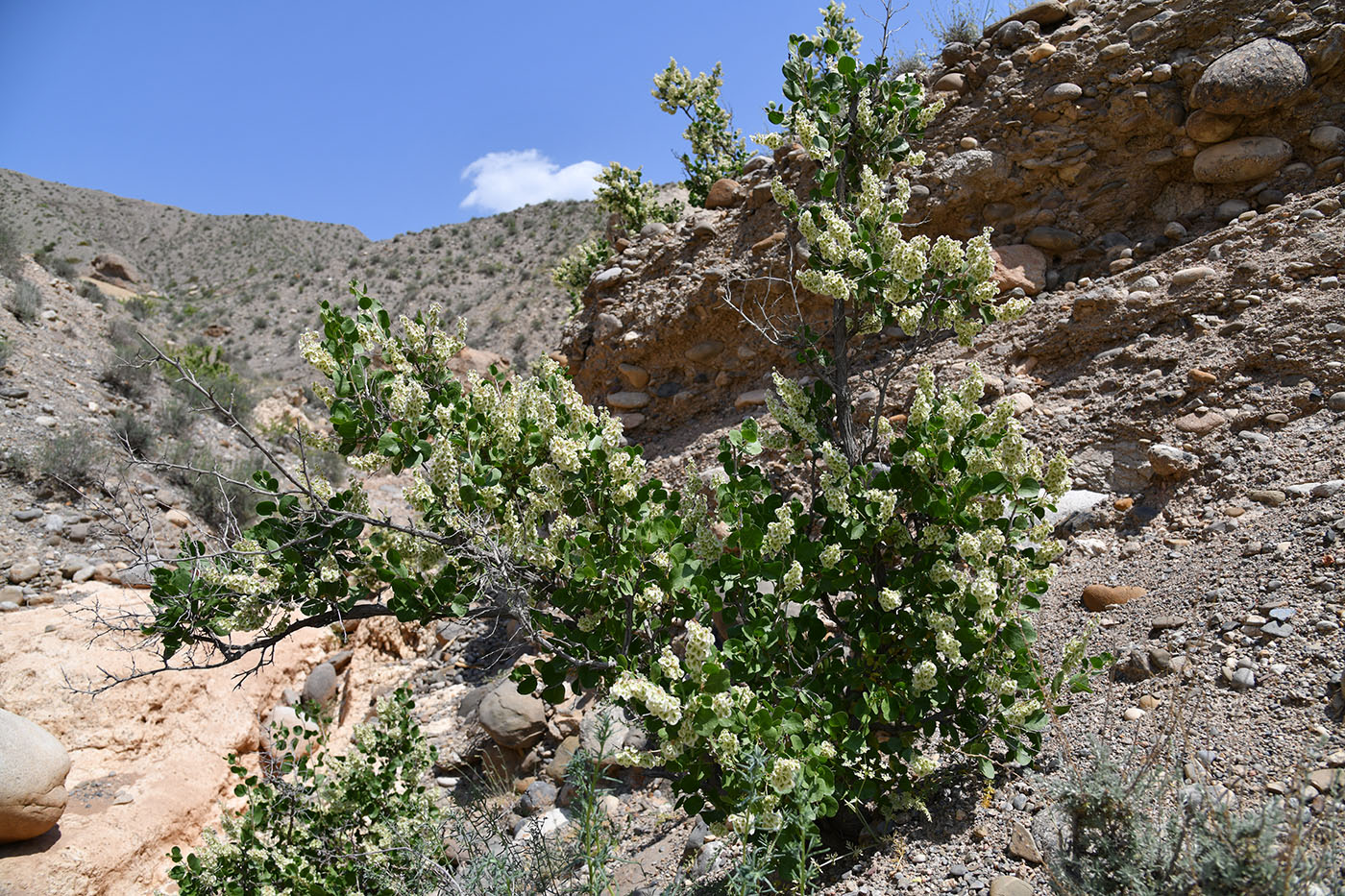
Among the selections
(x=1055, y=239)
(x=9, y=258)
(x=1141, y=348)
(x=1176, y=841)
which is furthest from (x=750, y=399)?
(x=9, y=258)

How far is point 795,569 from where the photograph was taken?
2.64 meters

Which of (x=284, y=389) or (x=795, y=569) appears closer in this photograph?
(x=795, y=569)

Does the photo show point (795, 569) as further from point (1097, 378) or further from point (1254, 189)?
point (1254, 189)

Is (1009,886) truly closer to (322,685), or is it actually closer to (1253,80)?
(1253,80)

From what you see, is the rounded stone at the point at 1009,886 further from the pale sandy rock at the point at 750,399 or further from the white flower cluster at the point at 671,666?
the pale sandy rock at the point at 750,399

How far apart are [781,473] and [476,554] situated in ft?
10.1

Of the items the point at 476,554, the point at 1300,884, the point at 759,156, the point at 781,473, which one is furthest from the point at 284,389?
the point at 1300,884

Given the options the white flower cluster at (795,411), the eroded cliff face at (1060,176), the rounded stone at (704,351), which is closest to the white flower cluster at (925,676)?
the white flower cluster at (795,411)

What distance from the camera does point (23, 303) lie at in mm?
11656

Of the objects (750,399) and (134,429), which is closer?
(750,399)

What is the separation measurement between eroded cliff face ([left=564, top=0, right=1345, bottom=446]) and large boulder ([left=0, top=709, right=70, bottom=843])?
477cm

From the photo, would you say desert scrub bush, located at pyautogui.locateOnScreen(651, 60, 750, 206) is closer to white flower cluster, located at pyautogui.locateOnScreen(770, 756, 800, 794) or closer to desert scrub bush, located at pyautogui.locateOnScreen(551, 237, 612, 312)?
desert scrub bush, located at pyautogui.locateOnScreen(551, 237, 612, 312)

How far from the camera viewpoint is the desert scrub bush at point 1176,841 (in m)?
1.81

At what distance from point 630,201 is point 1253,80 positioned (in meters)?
7.20
